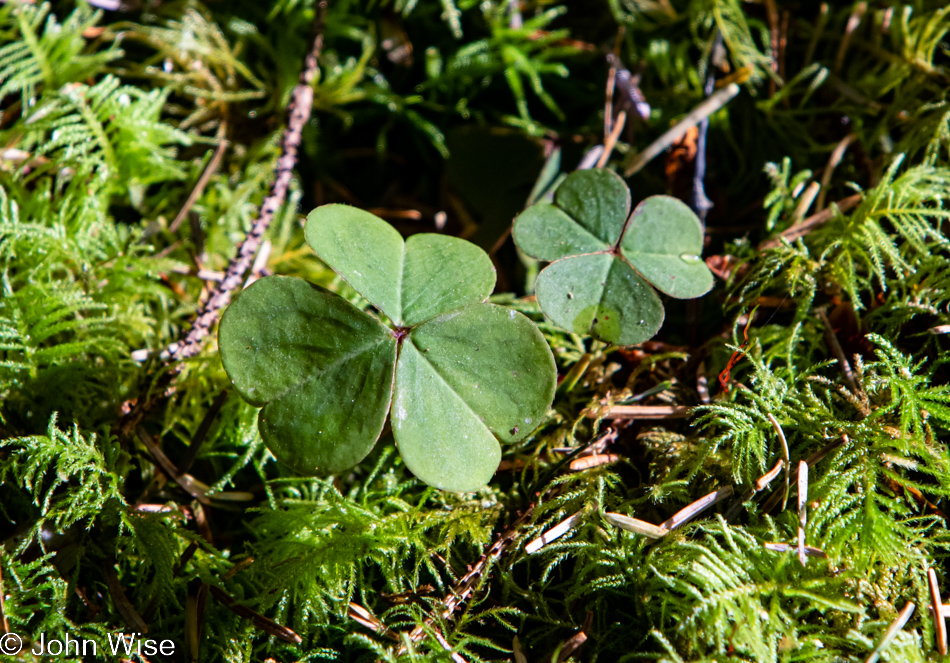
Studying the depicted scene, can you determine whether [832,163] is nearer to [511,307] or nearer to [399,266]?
[511,307]

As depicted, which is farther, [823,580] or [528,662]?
[528,662]

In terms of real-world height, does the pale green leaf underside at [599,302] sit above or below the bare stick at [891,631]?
above

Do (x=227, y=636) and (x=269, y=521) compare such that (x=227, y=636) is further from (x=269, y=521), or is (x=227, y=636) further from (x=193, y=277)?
(x=193, y=277)

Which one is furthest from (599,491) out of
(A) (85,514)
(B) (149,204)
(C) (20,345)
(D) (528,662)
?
(B) (149,204)

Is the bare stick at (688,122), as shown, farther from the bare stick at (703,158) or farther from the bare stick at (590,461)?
the bare stick at (590,461)

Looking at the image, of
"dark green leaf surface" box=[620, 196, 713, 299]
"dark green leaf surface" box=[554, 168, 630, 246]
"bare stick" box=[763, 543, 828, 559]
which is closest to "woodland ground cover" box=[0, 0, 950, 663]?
"bare stick" box=[763, 543, 828, 559]

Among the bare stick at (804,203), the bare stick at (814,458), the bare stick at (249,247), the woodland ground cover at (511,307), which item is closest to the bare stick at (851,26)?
the woodland ground cover at (511,307)
